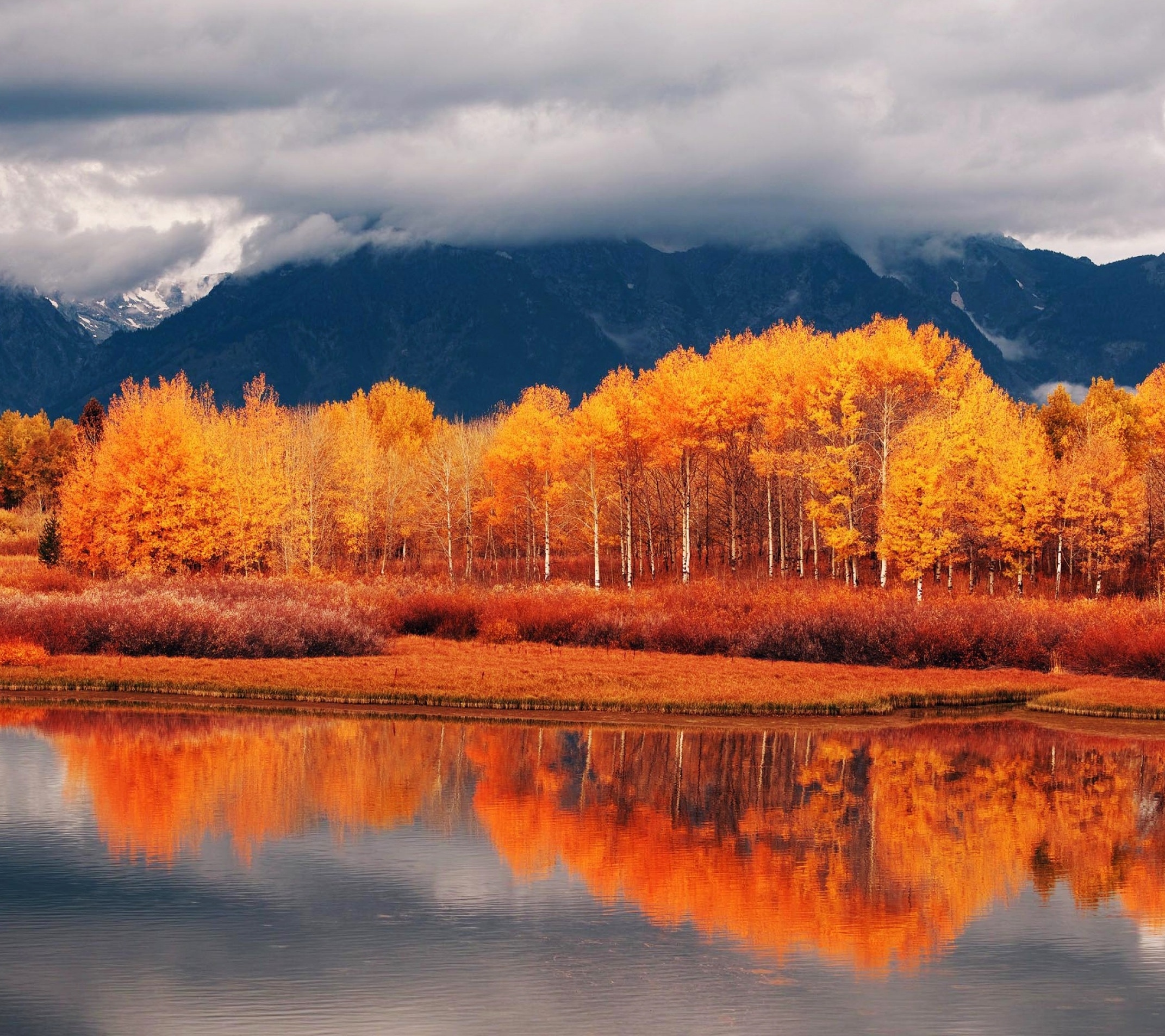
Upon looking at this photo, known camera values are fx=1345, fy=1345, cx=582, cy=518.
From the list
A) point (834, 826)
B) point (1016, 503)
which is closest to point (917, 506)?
point (1016, 503)

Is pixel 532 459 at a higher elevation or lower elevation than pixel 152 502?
higher

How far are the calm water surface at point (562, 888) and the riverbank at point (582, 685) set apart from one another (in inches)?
215

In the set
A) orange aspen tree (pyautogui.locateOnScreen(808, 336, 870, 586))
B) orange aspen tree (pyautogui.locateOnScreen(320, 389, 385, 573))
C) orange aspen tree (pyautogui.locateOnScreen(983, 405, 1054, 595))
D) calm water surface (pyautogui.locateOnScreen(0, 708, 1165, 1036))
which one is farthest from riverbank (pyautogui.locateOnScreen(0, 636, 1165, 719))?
orange aspen tree (pyautogui.locateOnScreen(320, 389, 385, 573))

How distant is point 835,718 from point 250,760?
54.2 ft

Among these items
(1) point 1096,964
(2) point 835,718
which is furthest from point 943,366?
(1) point 1096,964

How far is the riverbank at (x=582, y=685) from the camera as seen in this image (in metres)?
37.9

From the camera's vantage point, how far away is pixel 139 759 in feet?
93.0

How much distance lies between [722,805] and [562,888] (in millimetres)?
6901

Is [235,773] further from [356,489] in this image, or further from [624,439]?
[356,489]

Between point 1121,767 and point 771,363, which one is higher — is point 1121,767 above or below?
below

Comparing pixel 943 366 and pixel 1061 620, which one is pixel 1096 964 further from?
pixel 943 366

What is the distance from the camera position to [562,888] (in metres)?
19.4

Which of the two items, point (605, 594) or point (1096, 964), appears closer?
point (1096, 964)

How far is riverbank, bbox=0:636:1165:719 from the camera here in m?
37.9
